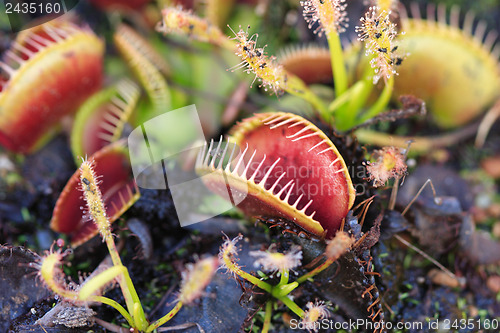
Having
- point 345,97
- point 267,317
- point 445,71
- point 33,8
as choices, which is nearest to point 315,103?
point 345,97

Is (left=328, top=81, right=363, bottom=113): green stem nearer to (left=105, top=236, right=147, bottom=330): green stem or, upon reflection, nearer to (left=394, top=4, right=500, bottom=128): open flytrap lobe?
(left=394, top=4, right=500, bottom=128): open flytrap lobe

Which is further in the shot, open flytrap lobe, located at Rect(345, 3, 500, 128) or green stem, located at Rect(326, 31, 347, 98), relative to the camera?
open flytrap lobe, located at Rect(345, 3, 500, 128)

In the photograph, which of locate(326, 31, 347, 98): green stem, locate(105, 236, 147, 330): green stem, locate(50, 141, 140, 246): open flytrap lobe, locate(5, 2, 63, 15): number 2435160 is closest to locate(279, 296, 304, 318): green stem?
locate(105, 236, 147, 330): green stem

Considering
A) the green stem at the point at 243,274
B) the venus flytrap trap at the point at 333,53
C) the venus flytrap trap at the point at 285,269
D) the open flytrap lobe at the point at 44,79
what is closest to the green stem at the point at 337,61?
the venus flytrap trap at the point at 333,53

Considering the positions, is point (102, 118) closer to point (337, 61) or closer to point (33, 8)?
point (33, 8)

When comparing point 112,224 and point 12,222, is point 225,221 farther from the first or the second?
point 12,222
